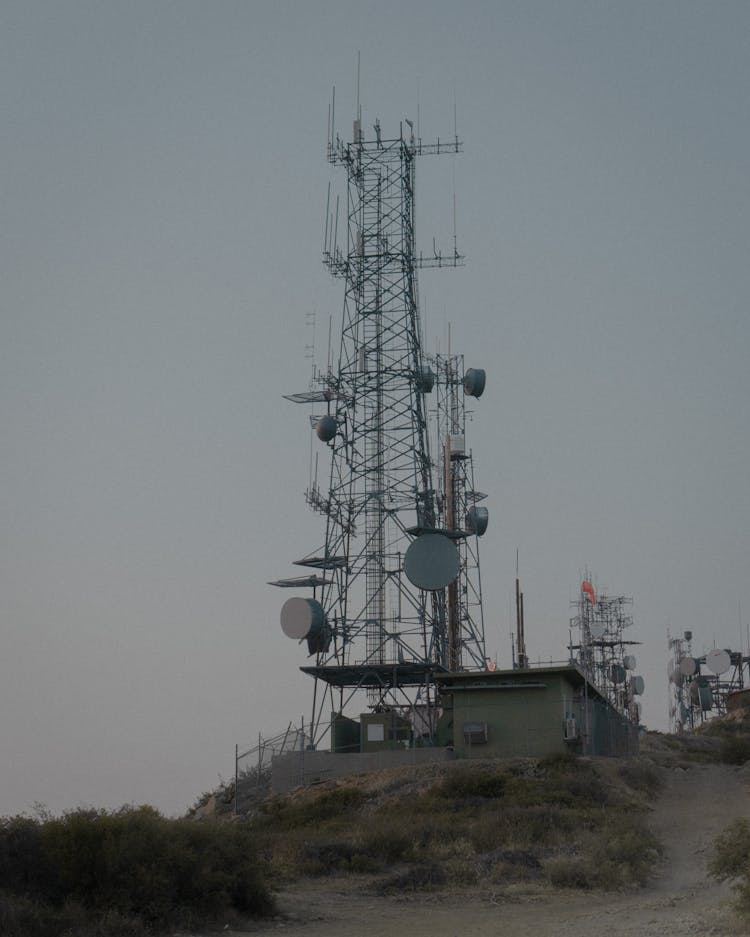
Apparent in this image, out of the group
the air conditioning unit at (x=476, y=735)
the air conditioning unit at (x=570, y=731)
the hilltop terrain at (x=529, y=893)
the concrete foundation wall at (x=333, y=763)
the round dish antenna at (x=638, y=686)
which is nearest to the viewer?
the hilltop terrain at (x=529, y=893)

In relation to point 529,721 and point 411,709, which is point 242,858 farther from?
point 411,709

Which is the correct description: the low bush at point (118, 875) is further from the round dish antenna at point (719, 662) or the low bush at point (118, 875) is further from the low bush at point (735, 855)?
the round dish antenna at point (719, 662)

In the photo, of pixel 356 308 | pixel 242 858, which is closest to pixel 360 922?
pixel 242 858

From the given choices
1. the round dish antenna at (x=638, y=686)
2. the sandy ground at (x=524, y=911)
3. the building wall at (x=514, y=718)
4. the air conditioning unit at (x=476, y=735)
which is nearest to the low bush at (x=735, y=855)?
the sandy ground at (x=524, y=911)

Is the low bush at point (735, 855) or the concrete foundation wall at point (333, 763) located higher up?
the concrete foundation wall at point (333, 763)

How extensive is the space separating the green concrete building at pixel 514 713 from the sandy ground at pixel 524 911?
1148 cm

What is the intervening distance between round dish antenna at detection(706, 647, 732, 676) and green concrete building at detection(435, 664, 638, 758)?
4459 cm

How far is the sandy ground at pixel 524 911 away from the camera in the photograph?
16.9 m

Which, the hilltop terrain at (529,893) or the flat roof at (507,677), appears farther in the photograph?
the flat roof at (507,677)

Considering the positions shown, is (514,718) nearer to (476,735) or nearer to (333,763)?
(476,735)

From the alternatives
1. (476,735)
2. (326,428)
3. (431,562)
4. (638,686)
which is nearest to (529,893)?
(476,735)

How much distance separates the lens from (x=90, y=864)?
58.4 feet

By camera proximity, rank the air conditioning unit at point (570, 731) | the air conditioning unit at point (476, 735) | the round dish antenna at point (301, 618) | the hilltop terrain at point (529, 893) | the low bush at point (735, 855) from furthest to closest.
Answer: the round dish antenna at point (301, 618) → the air conditioning unit at point (476, 735) → the air conditioning unit at point (570, 731) → the low bush at point (735, 855) → the hilltop terrain at point (529, 893)

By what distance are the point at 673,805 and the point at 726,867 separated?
55.1ft
